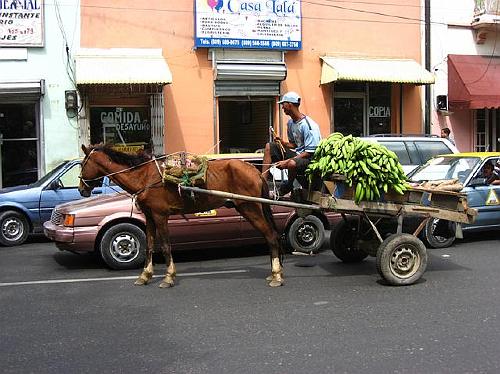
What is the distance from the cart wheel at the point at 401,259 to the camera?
705cm

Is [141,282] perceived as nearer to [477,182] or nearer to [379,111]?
[477,182]

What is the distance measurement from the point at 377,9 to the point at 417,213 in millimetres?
11408

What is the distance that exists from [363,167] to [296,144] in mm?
1121

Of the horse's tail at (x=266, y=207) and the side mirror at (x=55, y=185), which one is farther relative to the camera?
the side mirror at (x=55, y=185)

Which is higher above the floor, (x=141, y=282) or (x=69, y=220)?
(x=69, y=220)

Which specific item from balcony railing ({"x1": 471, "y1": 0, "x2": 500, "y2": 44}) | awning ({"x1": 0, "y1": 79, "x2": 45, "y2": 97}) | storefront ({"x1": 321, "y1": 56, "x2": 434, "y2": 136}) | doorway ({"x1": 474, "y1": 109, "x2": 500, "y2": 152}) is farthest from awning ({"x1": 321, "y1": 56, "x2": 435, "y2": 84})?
awning ({"x1": 0, "y1": 79, "x2": 45, "y2": 97})

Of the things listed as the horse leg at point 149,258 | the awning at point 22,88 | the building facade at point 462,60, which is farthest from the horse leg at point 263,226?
the building facade at point 462,60

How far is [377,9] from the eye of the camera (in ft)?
56.3

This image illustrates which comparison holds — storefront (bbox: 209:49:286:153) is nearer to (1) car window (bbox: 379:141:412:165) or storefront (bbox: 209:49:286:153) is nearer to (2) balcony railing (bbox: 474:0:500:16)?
(1) car window (bbox: 379:141:412:165)

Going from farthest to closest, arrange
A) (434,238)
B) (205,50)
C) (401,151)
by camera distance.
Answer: (205,50), (401,151), (434,238)

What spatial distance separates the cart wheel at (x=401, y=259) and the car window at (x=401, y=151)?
497 cm

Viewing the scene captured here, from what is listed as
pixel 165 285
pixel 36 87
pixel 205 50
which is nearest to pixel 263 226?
pixel 165 285

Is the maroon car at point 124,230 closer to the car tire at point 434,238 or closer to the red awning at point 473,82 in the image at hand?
the car tire at point 434,238

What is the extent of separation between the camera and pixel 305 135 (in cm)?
754
